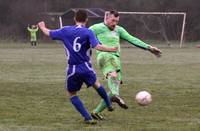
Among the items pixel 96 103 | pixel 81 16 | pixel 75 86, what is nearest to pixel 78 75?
pixel 75 86

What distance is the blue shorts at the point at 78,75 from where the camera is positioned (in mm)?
8938

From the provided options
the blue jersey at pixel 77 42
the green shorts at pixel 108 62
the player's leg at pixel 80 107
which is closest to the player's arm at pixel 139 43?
the green shorts at pixel 108 62

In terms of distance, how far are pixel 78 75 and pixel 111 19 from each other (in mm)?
1452

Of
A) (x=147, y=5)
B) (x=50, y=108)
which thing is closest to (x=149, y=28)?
(x=147, y=5)

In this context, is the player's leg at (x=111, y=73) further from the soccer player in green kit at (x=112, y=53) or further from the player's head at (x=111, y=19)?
the player's head at (x=111, y=19)

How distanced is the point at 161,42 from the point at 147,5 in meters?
11.1

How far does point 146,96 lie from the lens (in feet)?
32.1

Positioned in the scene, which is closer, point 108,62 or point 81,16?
point 81,16

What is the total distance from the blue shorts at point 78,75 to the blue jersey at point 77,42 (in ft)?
0.25

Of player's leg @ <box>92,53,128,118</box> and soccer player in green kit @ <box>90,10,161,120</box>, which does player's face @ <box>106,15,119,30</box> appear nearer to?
soccer player in green kit @ <box>90,10,161,120</box>

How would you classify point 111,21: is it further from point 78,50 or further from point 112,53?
point 78,50

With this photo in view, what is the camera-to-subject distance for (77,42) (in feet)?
29.3

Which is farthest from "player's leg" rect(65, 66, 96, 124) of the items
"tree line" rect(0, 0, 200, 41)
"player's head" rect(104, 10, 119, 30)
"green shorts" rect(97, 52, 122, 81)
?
"tree line" rect(0, 0, 200, 41)

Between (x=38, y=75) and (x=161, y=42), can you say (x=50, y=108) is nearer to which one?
(x=38, y=75)
